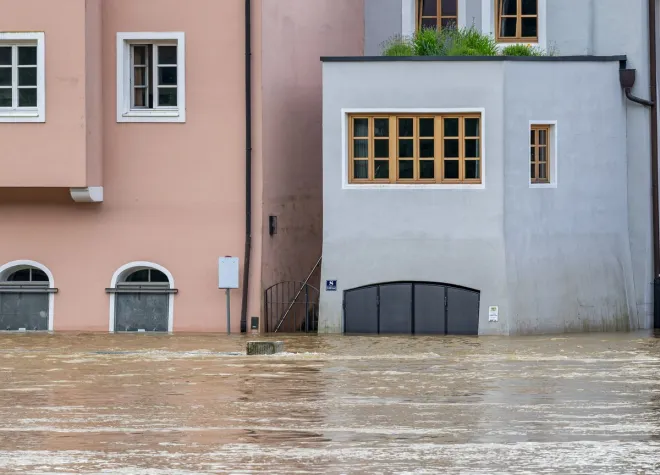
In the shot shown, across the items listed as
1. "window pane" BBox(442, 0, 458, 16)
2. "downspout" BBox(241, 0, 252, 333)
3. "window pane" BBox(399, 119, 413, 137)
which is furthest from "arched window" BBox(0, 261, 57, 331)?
"window pane" BBox(442, 0, 458, 16)

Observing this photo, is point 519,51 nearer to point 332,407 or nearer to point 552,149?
point 552,149

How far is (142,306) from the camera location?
3462 centimetres

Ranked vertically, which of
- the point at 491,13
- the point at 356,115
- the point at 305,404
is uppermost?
the point at 491,13

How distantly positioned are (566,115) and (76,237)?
33.3 feet

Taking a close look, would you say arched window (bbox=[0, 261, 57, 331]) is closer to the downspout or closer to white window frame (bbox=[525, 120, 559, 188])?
the downspout

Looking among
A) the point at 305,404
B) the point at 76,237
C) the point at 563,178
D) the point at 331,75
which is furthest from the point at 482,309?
the point at 305,404

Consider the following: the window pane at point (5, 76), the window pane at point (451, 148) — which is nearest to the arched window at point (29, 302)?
the window pane at point (5, 76)

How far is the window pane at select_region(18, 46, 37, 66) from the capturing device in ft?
111

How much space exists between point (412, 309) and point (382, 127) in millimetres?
3670

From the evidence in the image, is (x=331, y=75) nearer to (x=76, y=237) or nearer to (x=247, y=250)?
(x=247, y=250)

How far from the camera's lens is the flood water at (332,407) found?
15883 mm

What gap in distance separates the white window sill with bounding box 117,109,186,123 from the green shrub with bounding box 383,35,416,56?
4598 mm

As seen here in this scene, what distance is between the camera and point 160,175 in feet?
114

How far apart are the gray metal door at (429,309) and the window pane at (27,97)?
27.3 feet
